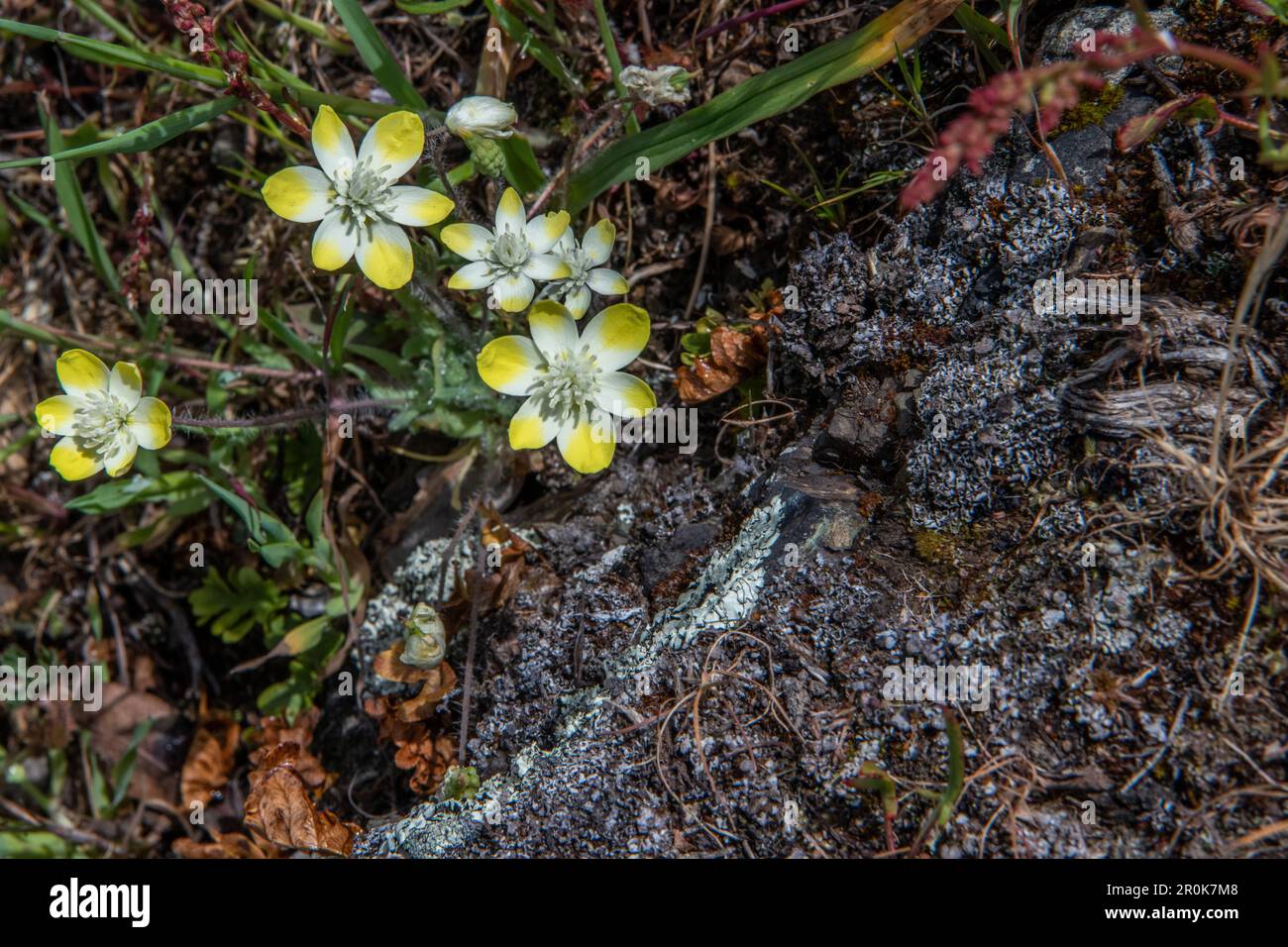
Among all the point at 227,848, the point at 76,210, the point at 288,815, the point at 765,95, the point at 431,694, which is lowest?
the point at 227,848

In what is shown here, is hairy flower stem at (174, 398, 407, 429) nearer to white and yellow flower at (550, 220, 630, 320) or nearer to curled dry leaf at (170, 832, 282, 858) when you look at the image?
white and yellow flower at (550, 220, 630, 320)

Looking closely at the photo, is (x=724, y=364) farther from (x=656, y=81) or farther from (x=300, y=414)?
(x=300, y=414)

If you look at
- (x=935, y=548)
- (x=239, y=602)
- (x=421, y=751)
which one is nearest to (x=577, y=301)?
(x=935, y=548)

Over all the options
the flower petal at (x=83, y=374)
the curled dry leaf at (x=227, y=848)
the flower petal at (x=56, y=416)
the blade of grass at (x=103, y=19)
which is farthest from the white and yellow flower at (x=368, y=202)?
the curled dry leaf at (x=227, y=848)

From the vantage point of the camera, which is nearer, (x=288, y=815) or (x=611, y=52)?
(x=611, y=52)

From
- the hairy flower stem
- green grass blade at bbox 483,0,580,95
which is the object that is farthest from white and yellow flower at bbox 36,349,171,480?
green grass blade at bbox 483,0,580,95

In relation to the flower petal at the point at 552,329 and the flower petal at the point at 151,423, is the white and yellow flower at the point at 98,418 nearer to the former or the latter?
the flower petal at the point at 151,423

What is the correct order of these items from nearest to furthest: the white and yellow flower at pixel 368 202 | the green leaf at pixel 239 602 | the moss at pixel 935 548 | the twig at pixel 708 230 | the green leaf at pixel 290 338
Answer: the moss at pixel 935 548
the white and yellow flower at pixel 368 202
the green leaf at pixel 290 338
the twig at pixel 708 230
the green leaf at pixel 239 602
